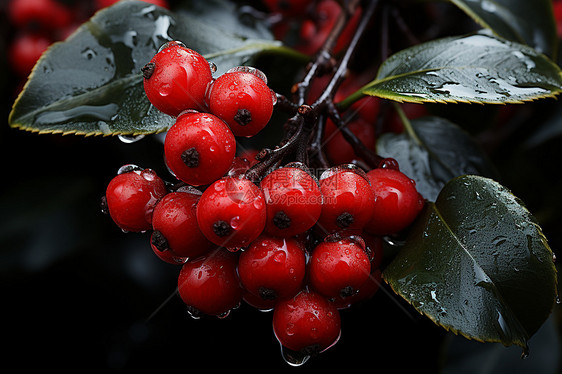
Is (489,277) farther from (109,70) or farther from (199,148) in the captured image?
(109,70)

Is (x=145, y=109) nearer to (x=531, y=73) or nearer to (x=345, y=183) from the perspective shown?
(x=345, y=183)

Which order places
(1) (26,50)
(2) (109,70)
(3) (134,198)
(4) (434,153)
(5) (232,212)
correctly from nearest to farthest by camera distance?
(5) (232,212) < (3) (134,198) < (2) (109,70) < (4) (434,153) < (1) (26,50)

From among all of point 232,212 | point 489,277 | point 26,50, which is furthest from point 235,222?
point 26,50

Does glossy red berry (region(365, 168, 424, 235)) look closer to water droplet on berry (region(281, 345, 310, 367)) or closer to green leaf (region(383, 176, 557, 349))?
green leaf (region(383, 176, 557, 349))

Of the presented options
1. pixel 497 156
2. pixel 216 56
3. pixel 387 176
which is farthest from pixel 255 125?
pixel 497 156

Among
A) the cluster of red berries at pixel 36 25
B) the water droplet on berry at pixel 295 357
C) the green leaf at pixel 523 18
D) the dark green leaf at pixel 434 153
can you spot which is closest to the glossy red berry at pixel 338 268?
the water droplet on berry at pixel 295 357

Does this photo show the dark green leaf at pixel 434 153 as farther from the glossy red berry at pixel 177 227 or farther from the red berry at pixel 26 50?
the red berry at pixel 26 50
